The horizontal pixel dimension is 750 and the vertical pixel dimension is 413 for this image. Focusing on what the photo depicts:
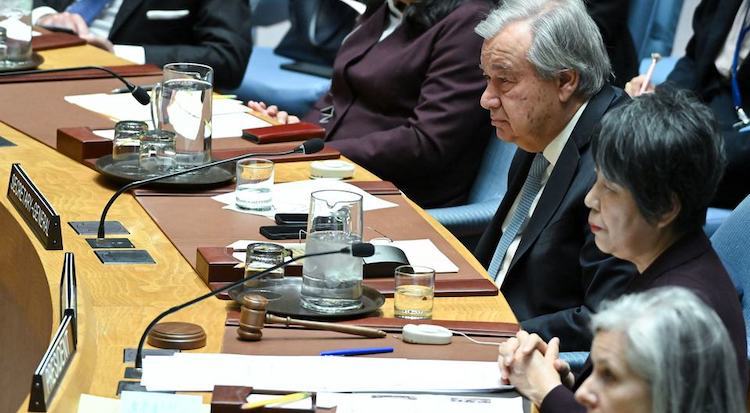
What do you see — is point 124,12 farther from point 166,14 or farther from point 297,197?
point 297,197

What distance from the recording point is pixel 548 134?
109 inches

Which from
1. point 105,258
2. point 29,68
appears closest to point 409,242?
point 105,258

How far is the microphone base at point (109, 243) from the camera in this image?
247cm

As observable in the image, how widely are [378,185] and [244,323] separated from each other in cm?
99

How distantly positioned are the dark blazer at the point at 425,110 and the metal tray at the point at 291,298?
49.5 inches

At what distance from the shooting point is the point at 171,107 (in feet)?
9.66

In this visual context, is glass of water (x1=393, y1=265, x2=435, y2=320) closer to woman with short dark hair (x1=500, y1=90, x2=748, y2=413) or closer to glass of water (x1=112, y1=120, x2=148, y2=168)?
woman with short dark hair (x1=500, y1=90, x2=748, y2=413)

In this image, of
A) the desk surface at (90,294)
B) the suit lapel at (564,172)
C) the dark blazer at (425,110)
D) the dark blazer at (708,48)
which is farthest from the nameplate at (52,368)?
the dark blazer at (708,48)

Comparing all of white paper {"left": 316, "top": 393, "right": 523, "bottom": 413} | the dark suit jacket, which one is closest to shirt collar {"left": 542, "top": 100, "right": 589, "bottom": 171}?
white paper {"left": 316, "top": 393, "right": 523, "bottom": 413}

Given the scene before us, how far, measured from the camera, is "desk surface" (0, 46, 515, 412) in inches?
77.3

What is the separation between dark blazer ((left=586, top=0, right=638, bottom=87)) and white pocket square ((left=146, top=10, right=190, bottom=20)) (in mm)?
1386

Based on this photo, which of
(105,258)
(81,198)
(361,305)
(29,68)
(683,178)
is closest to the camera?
(683,178)

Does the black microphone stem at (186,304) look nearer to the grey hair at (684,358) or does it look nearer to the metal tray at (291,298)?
the metal tray at (291,298)

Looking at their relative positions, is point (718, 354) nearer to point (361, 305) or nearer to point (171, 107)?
point (361, 305)
